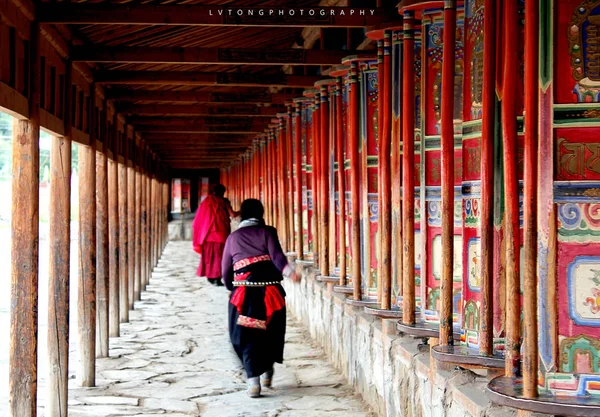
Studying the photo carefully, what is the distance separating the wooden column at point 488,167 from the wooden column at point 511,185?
25 centimetres

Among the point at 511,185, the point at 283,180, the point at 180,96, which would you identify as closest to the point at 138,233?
the point at 283,180

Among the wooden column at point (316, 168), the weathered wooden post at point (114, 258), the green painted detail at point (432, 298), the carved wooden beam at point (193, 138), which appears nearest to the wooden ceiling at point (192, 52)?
the wooden column at point (316, 168)

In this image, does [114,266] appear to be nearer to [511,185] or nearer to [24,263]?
[24,263]

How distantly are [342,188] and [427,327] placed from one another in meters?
3.37

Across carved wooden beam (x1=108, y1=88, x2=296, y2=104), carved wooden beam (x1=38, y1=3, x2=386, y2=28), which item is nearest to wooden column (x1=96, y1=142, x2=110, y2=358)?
carved wooden beam (x1=108, y1=88, x2=296, y2=104)

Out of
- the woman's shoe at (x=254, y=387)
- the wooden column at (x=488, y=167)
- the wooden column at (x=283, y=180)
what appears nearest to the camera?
the wooden column at (x=488, y=167)

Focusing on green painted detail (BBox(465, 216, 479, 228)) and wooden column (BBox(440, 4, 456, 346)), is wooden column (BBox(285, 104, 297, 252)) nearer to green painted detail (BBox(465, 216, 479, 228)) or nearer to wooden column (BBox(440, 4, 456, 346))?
wooden column (BBox(440, 4, 456, 346))

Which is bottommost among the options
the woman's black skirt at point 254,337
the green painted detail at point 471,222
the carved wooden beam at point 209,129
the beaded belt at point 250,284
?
the woman's black skirt at point 254,337

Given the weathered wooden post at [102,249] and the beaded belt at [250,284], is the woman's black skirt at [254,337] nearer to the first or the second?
the beaded belt at [250,284]

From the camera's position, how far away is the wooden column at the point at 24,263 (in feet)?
17.6

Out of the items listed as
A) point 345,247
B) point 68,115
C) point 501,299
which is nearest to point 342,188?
point 345,247

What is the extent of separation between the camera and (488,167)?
162 inches

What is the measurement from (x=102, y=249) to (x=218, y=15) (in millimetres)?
4199

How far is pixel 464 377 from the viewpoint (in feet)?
14.8
